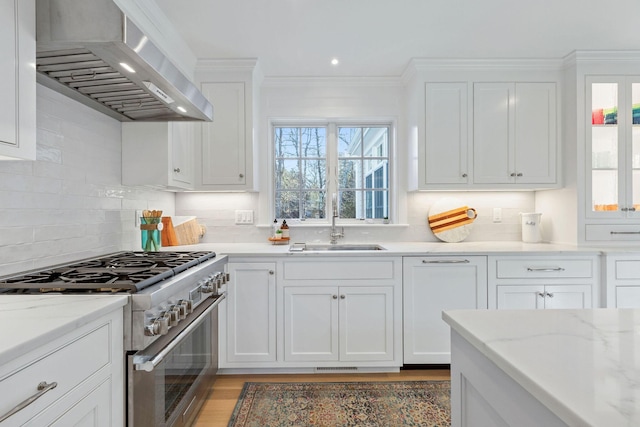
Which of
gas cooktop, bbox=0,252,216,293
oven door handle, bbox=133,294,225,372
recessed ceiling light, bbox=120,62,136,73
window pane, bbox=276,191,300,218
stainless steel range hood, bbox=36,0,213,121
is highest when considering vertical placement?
stainless steel range hood, bbox=36,0,213,121

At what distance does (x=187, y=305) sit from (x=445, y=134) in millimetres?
2272

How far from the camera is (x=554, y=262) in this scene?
2424 mm

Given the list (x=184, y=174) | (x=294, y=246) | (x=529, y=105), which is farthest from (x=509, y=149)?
(x=184, y=174)

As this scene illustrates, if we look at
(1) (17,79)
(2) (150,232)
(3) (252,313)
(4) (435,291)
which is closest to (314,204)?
(3) (252,313)

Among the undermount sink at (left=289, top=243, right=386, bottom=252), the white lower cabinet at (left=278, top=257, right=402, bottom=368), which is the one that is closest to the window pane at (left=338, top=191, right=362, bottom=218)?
the undermount sink at (left=289, top=243, right=386, bottom=252)

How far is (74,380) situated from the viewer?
948 millimetres

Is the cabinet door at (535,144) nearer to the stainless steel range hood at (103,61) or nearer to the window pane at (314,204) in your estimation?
the window pane at (314,204)

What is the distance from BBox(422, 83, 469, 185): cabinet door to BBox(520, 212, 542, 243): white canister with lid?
688 mm

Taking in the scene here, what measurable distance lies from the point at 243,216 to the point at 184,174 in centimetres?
67

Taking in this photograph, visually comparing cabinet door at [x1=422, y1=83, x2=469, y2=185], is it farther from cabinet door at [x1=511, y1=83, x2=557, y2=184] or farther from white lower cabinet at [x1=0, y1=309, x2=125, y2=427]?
white lower cabinet at [x1=0, y1=309, x2=125, y2=427]

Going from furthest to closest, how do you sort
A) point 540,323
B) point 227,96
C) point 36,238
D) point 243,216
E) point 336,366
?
1. point 243,216
2. point 227,96
3. point 336,366
4. point 36,238
5. point 540,323

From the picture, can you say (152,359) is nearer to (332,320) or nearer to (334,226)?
(332,320)

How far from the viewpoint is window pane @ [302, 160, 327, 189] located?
3.19 m

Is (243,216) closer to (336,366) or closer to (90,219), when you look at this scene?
(90,219)
